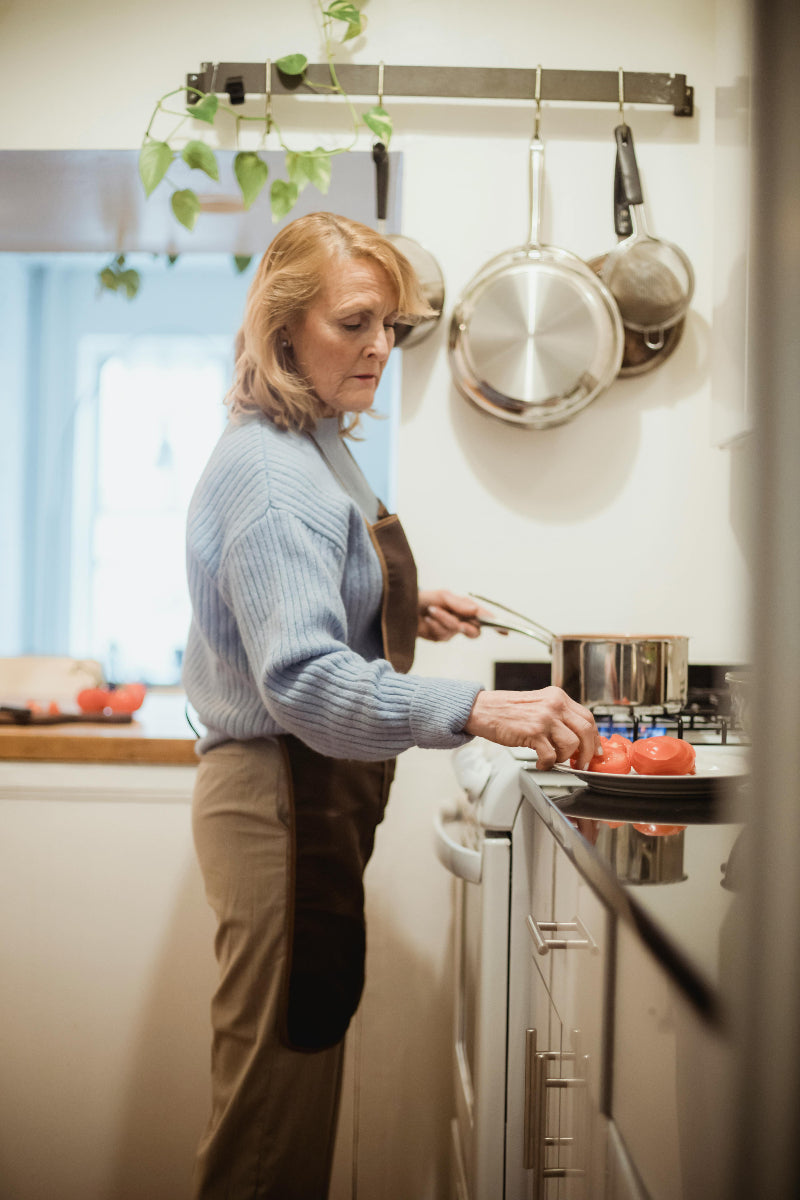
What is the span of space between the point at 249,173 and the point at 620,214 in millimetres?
613

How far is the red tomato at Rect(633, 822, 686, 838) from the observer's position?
0.76 meters

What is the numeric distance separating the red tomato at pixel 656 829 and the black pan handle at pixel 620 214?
1.12 m

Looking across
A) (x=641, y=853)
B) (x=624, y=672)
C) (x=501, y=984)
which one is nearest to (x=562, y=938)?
(x=641, y=853)

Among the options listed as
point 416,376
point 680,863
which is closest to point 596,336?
point 416,376

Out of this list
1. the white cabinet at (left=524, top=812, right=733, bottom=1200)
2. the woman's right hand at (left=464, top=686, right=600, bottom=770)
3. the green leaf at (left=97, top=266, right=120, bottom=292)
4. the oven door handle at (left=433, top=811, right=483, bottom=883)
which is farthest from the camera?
the green leaf at (left=97, top=266, right=120, bottom=292)

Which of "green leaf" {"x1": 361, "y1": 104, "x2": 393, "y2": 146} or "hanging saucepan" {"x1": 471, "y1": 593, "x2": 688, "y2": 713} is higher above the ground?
"green leaf" {"x1": 361, "y1": 104, "x2": 393, "y2": 146}

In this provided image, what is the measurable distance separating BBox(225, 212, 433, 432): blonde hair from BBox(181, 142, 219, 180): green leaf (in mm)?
583

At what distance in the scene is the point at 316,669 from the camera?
892 millimetres

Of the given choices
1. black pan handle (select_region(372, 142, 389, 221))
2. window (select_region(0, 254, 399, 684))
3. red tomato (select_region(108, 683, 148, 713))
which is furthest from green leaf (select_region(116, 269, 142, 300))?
window (select_region(0, 254, 399, 684))

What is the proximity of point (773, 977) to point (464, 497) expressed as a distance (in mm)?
1499

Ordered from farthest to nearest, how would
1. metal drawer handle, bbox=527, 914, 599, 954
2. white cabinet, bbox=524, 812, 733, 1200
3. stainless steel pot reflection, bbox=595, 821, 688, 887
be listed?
metal drawer handle, bbox=527, 914, 599, 954, stainless steel pot reflection, bbox=595, 821, 688, 887, white cabinet, bbox=524, 812, 733, 1200

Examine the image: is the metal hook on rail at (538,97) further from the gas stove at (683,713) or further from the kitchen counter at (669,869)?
the kitchen counter at (669,869)

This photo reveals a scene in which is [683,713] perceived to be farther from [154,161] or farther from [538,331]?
[154,161]

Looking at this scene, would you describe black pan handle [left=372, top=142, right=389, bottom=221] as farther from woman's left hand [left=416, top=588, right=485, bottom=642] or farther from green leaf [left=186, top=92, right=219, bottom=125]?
woman's left hand [left=416, top=588, right=485, bottom=642]
